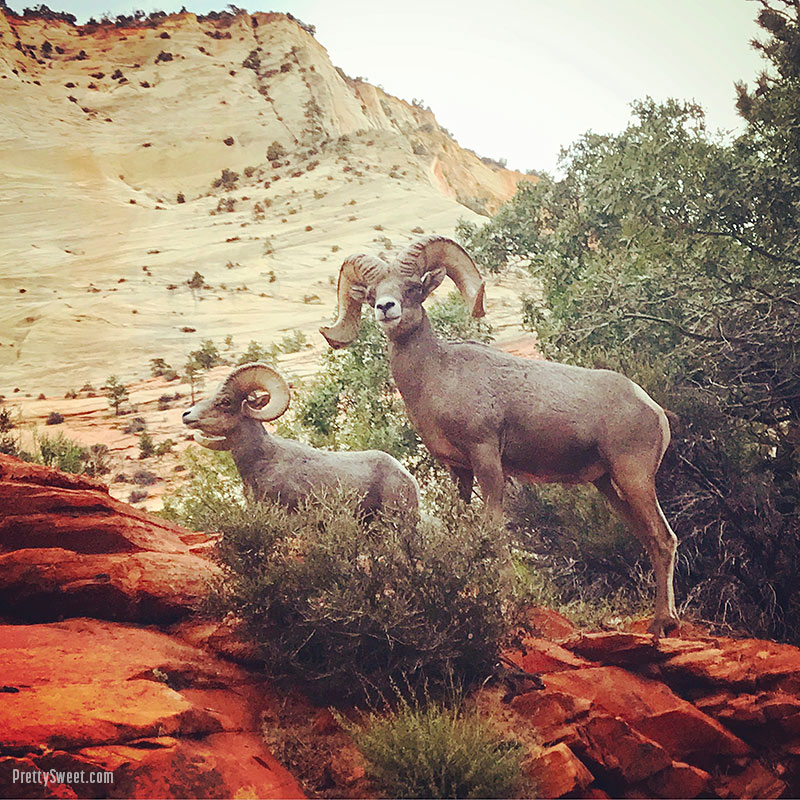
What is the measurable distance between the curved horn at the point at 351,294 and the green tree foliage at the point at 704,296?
369 centimetres

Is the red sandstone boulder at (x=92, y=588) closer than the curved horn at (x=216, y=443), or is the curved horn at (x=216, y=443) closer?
the red sandstone boulder at (x=92, y=588)

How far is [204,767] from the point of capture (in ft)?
11.4

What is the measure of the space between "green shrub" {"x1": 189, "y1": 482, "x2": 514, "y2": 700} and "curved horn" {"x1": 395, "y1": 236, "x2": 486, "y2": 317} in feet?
5.97

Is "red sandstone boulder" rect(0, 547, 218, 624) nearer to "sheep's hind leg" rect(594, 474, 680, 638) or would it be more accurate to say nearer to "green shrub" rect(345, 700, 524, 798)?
"green shrub" rect(345, 700, 524, 798)

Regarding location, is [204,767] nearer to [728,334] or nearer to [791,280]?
[728,334]

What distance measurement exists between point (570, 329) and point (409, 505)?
532 centimetres

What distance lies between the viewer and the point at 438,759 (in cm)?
356

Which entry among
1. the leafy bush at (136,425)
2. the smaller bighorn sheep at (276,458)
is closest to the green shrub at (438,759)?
the smaller bighorn sheep at (276,458)

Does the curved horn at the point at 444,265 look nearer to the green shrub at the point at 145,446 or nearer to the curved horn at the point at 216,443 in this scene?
the curved horn at the point at 216,443

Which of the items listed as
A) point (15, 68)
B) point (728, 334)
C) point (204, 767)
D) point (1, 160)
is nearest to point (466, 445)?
point (204, 767)

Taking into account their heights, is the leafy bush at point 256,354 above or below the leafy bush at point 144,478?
above

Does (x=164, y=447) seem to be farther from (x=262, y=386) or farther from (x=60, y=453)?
(x=262, y=386)

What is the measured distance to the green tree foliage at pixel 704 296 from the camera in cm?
746

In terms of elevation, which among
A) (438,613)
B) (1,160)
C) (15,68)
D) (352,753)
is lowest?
(352,753)
